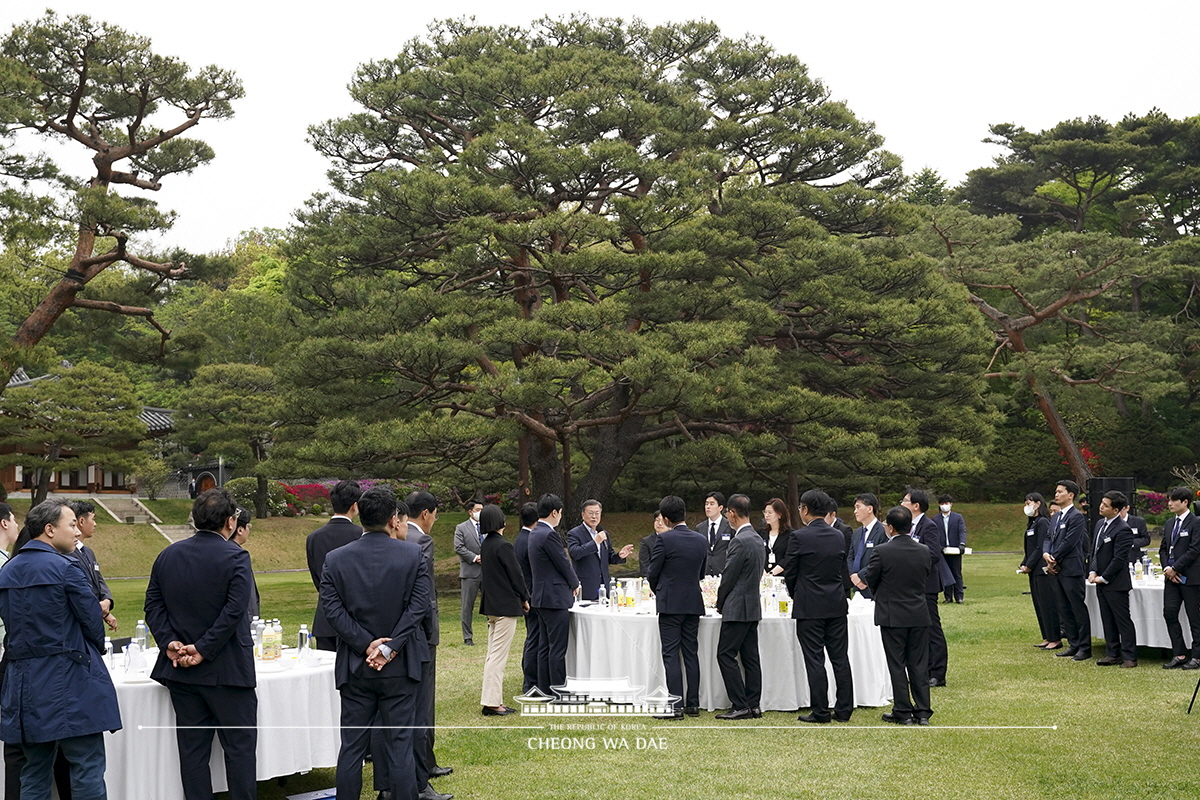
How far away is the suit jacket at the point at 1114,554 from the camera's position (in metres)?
9.02

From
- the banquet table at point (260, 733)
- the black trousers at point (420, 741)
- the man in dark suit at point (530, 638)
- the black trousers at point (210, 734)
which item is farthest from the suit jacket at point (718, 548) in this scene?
the black trousers at point (210, 734)

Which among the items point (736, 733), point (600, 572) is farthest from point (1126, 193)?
point (736, 733)

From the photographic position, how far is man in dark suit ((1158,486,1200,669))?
8844mm

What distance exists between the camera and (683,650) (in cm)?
747

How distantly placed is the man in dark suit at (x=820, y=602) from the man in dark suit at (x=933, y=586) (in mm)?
843

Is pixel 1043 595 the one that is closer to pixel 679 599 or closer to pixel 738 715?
pixel 738 715

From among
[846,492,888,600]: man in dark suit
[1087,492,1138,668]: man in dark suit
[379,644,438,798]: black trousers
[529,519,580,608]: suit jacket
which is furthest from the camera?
Answer: [1087,492,1138,668]: man in dark suit

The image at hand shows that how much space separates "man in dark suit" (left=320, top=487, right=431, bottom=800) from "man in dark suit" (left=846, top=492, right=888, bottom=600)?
14.2ft

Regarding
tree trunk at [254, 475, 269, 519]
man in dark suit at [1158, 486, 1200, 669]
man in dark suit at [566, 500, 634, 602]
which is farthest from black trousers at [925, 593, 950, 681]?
tree trunk at [254, 475, 269, 519]

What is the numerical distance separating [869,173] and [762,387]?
563 centimetres

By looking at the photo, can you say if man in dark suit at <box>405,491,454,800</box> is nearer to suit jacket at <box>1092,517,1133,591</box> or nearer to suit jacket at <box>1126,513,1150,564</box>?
suit jacket at <box>1092,517,1133,591</box>

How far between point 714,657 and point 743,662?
1.00 ft

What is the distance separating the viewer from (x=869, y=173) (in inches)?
757

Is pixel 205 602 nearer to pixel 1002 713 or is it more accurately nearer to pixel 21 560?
pixel 21 560
